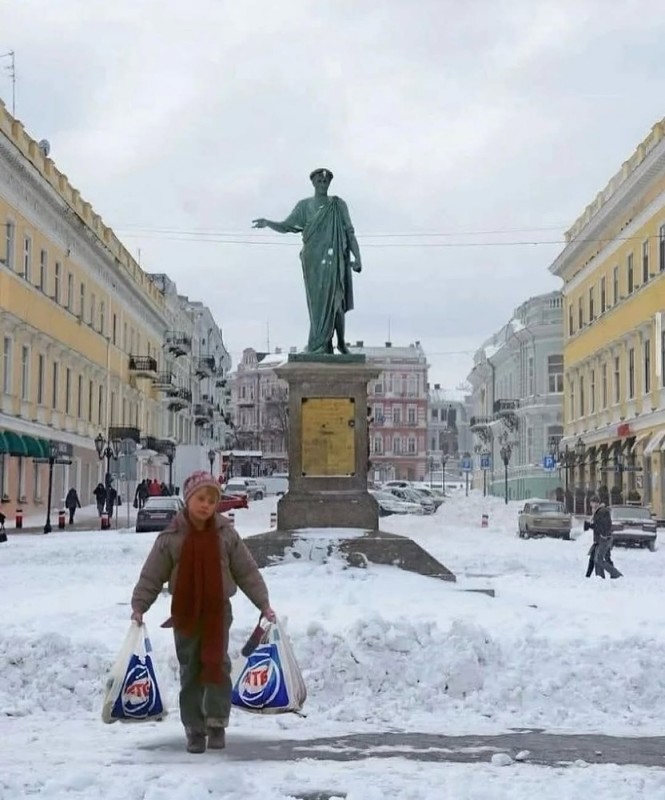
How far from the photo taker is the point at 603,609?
478 inches

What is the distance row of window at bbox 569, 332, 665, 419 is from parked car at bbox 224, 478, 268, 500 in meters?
16.9

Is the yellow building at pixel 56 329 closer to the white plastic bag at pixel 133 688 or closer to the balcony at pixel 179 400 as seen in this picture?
the balcony at pixel 179 400

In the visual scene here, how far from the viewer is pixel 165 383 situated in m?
75.6

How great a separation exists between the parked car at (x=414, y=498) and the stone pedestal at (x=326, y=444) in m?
38.1

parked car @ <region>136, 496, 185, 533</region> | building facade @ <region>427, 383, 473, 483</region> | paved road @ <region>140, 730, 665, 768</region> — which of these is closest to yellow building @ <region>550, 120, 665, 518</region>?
parked car @ <region>136, 496, 185, 533</region>

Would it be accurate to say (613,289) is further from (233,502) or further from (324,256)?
(324,256)

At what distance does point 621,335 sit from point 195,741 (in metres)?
43.9

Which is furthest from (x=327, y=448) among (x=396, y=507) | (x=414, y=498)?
(x=414, y=498)

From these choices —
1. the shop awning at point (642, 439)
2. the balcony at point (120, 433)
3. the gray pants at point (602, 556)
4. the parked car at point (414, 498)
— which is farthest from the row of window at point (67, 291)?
the gray pants at point (602, 556)

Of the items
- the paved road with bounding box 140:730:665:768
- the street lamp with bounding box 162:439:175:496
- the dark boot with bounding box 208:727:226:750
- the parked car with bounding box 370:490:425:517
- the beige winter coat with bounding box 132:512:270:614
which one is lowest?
the paved road with bounding box 140:730:665:768

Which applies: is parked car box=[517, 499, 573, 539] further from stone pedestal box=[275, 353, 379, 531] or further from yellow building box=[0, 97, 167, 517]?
stone pedestal box=[275, 353, 379, 531]

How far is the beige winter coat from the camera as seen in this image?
6.97 metres

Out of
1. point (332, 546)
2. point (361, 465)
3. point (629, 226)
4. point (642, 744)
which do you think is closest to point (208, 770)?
point (642, 744)

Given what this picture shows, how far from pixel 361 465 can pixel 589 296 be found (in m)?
43.7
